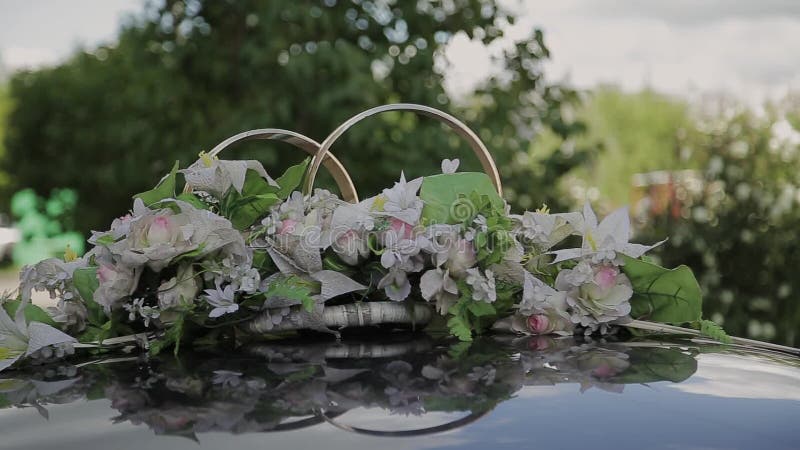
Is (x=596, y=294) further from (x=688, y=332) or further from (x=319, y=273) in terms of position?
(x=319, y=273)

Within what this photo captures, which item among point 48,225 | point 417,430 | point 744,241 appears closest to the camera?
point 417,430

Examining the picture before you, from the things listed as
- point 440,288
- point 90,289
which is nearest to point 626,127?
point 440,288

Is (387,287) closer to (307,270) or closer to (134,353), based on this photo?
(307,270)

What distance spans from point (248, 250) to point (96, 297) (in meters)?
0.26

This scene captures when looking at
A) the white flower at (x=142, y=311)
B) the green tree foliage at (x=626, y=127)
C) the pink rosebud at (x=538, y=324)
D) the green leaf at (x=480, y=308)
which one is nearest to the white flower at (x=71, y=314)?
the white flower at (x=142, y=311)

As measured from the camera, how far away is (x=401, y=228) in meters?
1.52

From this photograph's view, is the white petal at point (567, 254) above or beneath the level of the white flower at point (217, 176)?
beneath

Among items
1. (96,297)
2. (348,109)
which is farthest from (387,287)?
(348,109)

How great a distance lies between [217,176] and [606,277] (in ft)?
2.28

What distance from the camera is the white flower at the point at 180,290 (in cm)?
145

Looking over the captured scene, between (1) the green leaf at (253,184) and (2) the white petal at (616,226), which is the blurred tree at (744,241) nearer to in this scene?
(2) the white petal at (616,226)

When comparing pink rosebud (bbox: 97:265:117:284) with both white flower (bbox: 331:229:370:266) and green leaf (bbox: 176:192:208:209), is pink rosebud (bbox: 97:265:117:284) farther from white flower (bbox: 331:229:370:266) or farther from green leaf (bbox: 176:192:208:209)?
white flower (bbox: 331:229:370:266)

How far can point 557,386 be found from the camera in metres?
1.20

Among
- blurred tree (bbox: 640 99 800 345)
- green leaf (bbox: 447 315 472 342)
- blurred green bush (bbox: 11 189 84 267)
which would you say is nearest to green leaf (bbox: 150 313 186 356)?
green leaf (bbox: 447 315 472 342)
